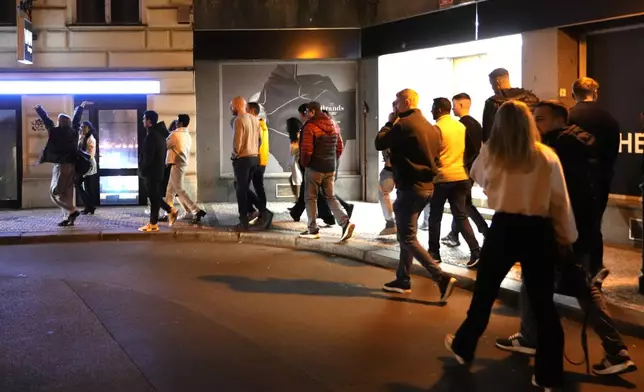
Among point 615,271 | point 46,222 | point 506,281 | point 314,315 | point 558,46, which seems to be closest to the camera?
point 314,315

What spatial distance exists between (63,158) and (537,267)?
30.6 feet

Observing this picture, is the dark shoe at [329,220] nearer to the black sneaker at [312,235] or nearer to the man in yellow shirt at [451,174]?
the black sneaker at [312,235]

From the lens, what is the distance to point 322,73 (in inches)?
603

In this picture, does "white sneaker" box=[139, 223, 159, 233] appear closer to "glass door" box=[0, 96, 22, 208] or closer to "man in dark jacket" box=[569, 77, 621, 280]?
"glass door" box=[0, 96, 22, 208]

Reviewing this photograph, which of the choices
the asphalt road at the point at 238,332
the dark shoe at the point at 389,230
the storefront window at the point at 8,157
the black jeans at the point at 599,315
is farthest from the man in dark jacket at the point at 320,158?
the storefront window at the point at 8,157

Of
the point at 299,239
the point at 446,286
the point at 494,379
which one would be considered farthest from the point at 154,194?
the point at 494,379

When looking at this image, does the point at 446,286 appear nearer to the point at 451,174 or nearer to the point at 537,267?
the point at 451,174

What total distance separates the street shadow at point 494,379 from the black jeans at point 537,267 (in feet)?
1.00

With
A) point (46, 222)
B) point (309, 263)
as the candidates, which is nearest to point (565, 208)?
point (309, 263)

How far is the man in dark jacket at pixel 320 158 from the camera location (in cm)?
997

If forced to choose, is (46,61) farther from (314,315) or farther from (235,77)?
(314,315)

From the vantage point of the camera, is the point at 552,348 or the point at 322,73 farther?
the point at 322,73

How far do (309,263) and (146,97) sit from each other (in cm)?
733

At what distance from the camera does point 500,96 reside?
24.7 feet
